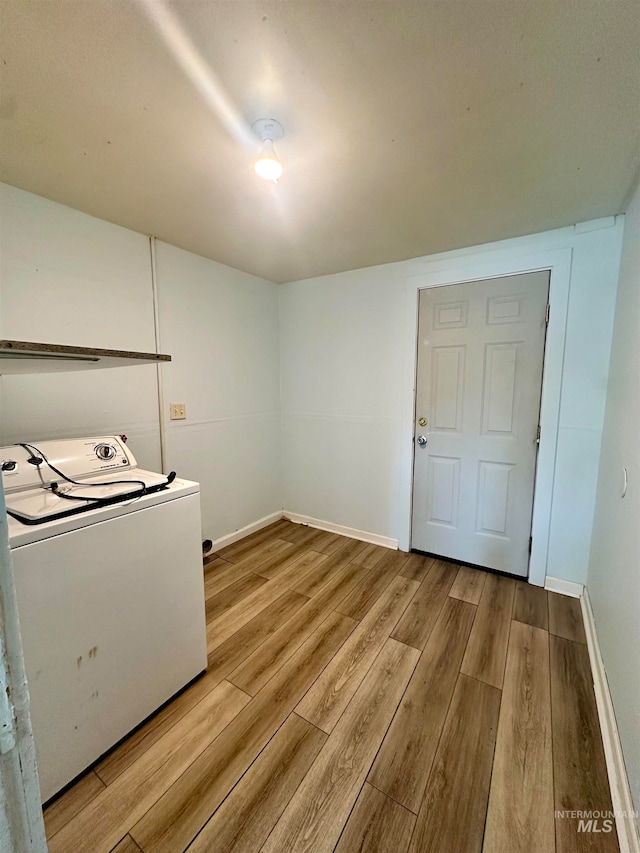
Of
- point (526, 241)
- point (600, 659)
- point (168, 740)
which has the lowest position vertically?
point (168, 740)

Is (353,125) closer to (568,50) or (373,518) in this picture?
(568,50)

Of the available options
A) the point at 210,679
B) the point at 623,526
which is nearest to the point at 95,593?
the point at 210,679

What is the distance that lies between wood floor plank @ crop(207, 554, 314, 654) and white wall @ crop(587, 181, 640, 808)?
1.63 metres

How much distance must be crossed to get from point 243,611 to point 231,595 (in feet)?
0.61

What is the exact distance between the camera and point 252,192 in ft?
5.24

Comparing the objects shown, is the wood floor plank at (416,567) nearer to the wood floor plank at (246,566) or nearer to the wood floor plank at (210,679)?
the wood floor plank at (210,679)

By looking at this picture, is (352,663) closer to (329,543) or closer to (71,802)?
(71,802)

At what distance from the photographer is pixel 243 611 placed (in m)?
1.97

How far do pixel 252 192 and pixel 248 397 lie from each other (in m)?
1.57

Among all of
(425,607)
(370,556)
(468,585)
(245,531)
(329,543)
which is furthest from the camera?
(245,531)

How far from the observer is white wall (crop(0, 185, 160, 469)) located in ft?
5.20

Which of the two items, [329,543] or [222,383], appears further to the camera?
[329,543]

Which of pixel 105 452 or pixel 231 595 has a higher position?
pixel 105 452

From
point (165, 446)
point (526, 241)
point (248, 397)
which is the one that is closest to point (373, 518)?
point (248, 397)
